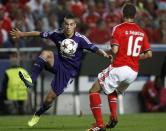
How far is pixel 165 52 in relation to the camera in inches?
810

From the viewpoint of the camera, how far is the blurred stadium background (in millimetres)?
19531

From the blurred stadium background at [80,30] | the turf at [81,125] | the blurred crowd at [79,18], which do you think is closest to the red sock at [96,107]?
the turf at [81,125]

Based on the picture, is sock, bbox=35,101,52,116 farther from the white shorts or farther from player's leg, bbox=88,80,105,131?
the white shorts

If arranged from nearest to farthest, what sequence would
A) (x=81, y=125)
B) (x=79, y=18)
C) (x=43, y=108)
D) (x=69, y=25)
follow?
1. (x=69, y=25)
2. (x=43, y=108)
3. (x=81, y=125)
4. (x=79, y=18)

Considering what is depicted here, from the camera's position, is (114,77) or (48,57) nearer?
(114,77)

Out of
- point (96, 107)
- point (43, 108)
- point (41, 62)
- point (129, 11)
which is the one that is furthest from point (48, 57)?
point (129, 11)

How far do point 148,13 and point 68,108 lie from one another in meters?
5.63

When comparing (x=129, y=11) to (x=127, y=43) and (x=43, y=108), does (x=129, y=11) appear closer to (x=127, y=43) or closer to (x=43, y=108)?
(x=127, y=43)

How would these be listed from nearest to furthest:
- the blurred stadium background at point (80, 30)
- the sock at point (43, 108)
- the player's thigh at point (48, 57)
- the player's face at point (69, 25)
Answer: the player's face at point (69, 25)
the player's thigh at point (48, 57)
the sock at point (43, 108)
the blurred stadium background at point (80, 30)

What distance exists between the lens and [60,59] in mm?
13664

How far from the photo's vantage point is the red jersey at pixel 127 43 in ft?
39.5

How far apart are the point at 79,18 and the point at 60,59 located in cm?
885

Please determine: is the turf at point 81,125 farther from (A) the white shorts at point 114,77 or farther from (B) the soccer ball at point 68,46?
(B) the soccer ball at point 68,46

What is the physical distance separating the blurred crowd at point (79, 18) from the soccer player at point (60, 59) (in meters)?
5.99
